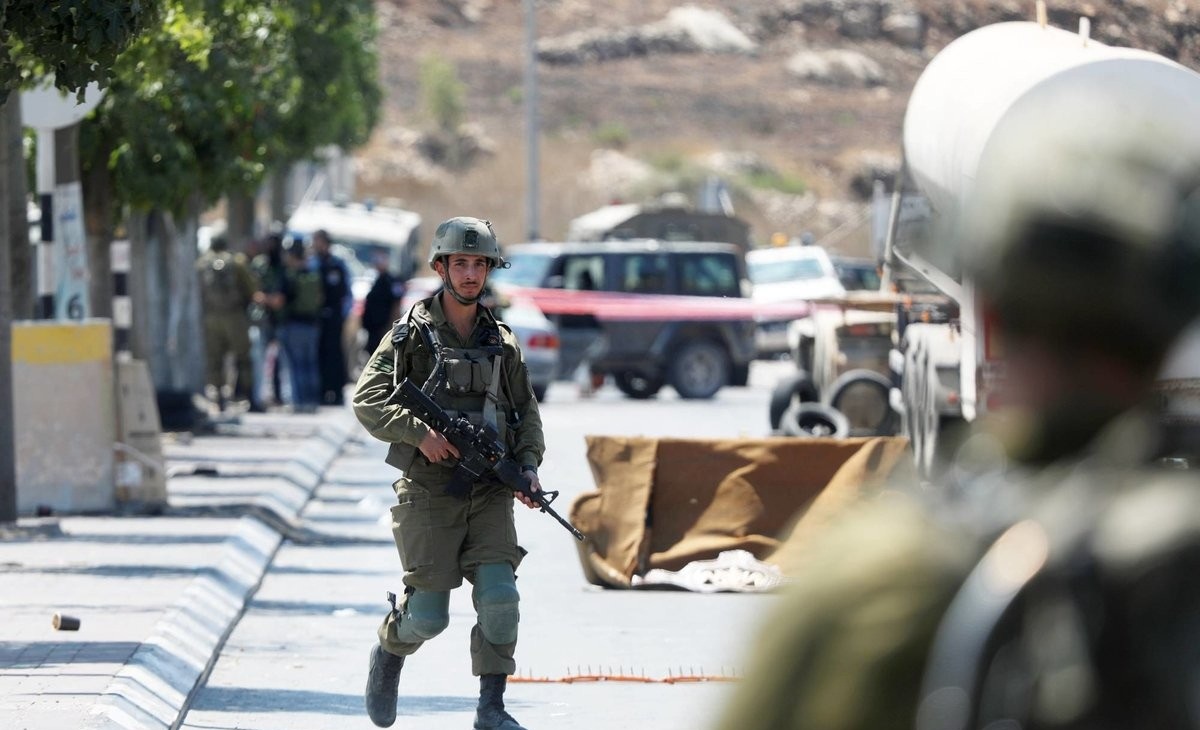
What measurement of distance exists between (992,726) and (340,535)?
1313cm

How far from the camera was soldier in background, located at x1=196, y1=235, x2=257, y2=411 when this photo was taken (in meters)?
25.4

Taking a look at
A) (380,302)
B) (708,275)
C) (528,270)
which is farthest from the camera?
(708,275)

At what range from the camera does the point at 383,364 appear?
7617 mm

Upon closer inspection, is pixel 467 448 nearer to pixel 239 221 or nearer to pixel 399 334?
pixel 399 334

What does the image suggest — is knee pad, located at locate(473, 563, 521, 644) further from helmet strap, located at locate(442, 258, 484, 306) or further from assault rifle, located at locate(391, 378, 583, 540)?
helmet strap, located at locate(442, 258, 484, 306)

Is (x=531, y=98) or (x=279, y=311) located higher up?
(x=531, y=98)

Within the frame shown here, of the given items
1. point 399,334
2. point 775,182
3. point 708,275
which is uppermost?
point 775,182

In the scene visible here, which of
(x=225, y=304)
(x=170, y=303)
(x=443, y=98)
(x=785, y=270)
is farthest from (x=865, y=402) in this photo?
(x=443, y=98)

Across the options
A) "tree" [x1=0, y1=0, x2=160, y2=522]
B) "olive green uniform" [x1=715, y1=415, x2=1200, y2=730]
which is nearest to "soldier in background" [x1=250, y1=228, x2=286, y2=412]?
"tree" [x1=0, y1=0, x2=160, y2=522]

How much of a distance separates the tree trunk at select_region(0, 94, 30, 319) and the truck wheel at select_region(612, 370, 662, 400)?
15.5m

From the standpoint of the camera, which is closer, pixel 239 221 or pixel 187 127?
pixel 187 127

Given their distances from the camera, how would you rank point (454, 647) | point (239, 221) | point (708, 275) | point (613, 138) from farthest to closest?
point (613, 138)
point (239, 221)
point (708, 275)
point (454, 647)

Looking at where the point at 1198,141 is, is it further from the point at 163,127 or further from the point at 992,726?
the point at 163,127

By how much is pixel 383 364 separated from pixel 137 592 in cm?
376
